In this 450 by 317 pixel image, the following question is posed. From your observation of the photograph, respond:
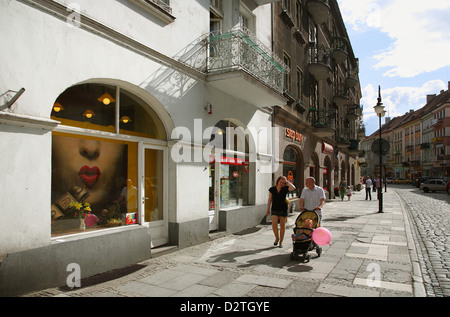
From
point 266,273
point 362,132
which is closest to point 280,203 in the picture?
point 266,273

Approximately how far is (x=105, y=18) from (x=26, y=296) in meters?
4.78

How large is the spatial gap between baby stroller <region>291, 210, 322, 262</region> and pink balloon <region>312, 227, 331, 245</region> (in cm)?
10

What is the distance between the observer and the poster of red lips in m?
5.54

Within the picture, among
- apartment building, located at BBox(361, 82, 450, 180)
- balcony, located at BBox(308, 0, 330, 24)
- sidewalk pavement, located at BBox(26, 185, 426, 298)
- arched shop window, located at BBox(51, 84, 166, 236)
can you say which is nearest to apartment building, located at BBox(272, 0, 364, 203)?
balcony, located at BBox(308, 0, 330, 24)

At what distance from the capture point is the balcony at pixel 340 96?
83.3ft

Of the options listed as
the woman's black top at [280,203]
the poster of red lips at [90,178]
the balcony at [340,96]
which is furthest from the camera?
the balcony at [340,96]

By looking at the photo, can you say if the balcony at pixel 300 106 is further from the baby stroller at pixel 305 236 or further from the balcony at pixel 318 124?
the baby stroller at pixel 305 236

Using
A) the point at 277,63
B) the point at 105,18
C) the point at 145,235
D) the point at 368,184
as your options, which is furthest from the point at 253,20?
the point at 368,184

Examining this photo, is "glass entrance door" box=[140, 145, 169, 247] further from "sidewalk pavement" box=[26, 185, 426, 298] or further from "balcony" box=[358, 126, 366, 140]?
"balcony" box=[358, 126, 366, 140]

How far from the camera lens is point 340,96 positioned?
25.4m

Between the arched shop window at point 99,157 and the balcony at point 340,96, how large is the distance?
20.9m

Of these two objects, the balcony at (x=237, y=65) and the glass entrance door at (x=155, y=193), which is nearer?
the glass entrance door at (x=155, y=193)

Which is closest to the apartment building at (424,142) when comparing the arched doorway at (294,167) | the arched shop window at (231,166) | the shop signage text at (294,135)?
the arched doorway at (294,167)

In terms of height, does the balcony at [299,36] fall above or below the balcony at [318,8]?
below
